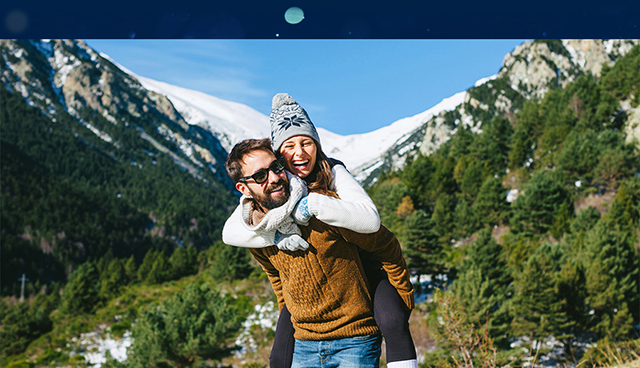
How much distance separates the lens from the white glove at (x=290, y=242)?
1768 mm

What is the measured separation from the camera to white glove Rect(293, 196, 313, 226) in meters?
1.73

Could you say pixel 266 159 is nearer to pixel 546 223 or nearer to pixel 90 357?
pixel 546 223

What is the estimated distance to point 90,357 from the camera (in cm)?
3516

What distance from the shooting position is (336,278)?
1860 millimetres

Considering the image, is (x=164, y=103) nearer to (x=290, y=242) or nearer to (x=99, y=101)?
(x=99, y=101)

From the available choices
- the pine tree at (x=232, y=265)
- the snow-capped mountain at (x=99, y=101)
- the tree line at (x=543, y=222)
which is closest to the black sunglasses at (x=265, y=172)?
the tree line at (x=543, y=222)

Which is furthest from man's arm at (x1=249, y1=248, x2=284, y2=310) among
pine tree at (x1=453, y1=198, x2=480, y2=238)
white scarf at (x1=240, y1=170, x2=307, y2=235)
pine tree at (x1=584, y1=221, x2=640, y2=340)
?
pine tree at (x1=453, y1=198, x2=480, y2=238)

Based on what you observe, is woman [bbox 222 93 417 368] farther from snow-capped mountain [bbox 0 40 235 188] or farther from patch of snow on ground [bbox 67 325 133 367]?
snow-capped mountain [bbox 0 40 235 188]

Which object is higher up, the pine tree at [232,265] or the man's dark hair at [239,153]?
the pine tree at [232,265]

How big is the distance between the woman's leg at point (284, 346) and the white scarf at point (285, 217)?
0.52 metres

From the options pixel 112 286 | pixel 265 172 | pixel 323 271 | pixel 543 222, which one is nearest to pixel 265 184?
pixel 265 172

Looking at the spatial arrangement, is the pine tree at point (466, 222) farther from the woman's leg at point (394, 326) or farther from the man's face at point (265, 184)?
the man's face at point (265, 184)
